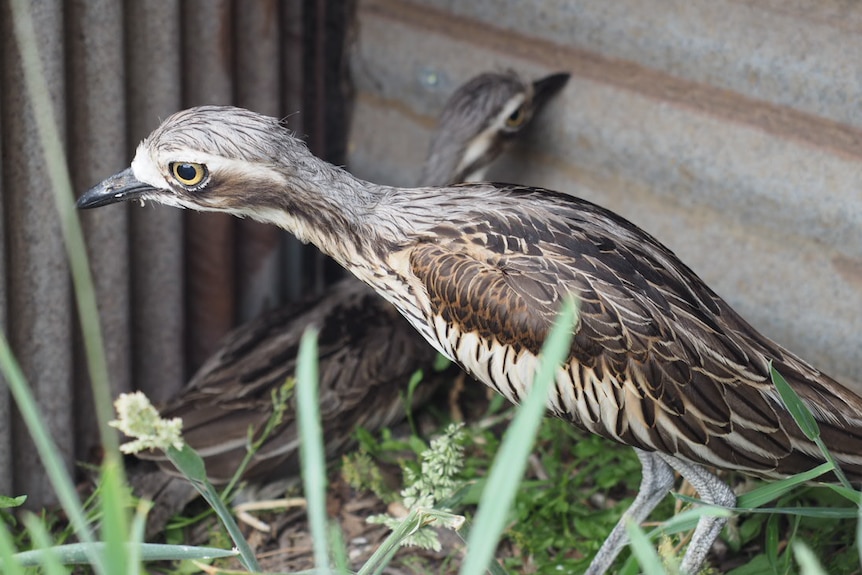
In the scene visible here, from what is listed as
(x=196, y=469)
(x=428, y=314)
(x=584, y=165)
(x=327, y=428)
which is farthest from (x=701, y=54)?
(x=196, y=469)

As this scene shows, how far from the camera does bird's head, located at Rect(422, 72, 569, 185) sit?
3354 mm

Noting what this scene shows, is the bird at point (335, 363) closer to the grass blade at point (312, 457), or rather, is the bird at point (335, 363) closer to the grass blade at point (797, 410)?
the grass blade at point (797, 410)

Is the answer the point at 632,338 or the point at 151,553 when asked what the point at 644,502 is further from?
the point at 151,553

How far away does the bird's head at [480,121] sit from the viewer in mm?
3354

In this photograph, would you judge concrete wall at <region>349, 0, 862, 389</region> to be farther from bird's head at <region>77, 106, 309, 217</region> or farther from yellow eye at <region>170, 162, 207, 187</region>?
yellow eye at <region>170, 162, 207, 187</region>

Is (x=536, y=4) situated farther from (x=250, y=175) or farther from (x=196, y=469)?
(x=196, y=469)

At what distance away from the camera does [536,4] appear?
3361mm

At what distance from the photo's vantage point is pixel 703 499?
102 inches

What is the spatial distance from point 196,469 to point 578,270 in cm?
94

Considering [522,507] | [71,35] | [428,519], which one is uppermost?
[71,35]

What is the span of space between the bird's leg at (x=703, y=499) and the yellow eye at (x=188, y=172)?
125 cm

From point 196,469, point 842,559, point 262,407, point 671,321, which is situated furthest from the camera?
point 262,407

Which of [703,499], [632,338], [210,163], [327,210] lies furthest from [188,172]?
[703,499]

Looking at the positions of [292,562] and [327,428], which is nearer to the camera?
[292,562]
